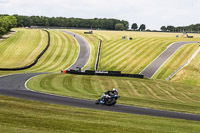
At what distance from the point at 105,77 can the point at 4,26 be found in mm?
83478

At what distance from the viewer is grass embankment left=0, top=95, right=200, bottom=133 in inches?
685

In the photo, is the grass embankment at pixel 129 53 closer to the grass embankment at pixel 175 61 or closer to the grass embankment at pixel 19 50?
the grass embankment at pixel 175 61

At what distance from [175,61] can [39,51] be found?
4053 cm

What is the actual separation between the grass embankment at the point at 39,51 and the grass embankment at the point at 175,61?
24.4m

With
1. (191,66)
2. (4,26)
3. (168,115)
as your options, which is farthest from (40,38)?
(168,115)

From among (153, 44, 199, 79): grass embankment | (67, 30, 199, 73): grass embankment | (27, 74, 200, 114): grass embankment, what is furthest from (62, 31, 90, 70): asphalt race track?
(27, 74, 200, 114): grass embankment

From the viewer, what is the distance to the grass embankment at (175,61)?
7038 cm

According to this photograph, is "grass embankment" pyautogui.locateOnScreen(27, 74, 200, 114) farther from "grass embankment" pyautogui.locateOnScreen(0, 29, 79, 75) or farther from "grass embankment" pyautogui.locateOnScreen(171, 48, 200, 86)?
"grass embankment" pyautogui.locateOnScreen(0, 29, 79, 75)

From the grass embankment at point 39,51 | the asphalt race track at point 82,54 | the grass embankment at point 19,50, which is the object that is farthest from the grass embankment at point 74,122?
the grass embankment at point 19,50

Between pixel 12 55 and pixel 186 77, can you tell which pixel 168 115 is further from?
pixel 12 55

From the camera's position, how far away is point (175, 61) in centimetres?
7819

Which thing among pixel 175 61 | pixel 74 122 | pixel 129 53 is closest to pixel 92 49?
pixel 129 53

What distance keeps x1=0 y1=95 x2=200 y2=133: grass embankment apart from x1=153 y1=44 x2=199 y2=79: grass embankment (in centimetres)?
4712

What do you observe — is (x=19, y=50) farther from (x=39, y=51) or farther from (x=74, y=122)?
(x=74, y=122)
